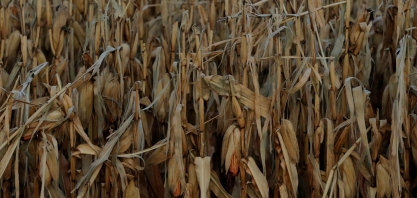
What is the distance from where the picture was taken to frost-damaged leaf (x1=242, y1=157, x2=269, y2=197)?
112 centimetres

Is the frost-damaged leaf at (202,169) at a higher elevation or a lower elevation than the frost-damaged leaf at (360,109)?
lower

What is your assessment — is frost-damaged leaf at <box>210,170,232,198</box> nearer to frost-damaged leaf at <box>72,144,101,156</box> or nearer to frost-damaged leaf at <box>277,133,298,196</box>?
frost-damaged leaf at <box>277,133,298,196</box>

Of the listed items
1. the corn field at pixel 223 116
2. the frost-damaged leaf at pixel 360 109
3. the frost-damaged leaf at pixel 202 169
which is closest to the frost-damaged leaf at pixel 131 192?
the corn field at pixel 223 116

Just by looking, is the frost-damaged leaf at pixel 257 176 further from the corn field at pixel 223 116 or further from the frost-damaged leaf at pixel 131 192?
the frost-damaged leaf at pixel 131 192

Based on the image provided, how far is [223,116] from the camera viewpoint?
1212mm

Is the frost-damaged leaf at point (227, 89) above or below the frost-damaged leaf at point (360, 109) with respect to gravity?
above

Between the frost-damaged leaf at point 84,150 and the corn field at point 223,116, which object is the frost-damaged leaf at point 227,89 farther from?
the frost-damaged leaf at point 84,150

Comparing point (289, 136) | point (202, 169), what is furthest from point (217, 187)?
point (289, 136)

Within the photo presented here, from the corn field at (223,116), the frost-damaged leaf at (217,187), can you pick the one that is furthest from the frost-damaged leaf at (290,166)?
the frost-damaged leaf at (217,187)

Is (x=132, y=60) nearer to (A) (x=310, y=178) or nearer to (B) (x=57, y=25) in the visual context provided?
(B) (x=57, y=25)

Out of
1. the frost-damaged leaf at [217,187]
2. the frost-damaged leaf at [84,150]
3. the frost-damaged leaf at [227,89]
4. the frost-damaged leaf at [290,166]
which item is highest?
the frost-damaged leaf at [227,89]

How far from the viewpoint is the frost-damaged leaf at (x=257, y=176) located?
1.12m

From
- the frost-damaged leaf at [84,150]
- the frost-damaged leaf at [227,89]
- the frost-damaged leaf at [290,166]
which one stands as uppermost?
the frost-damaged leaf at [227,89]

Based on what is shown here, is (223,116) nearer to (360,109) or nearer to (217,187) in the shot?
(217,187)
